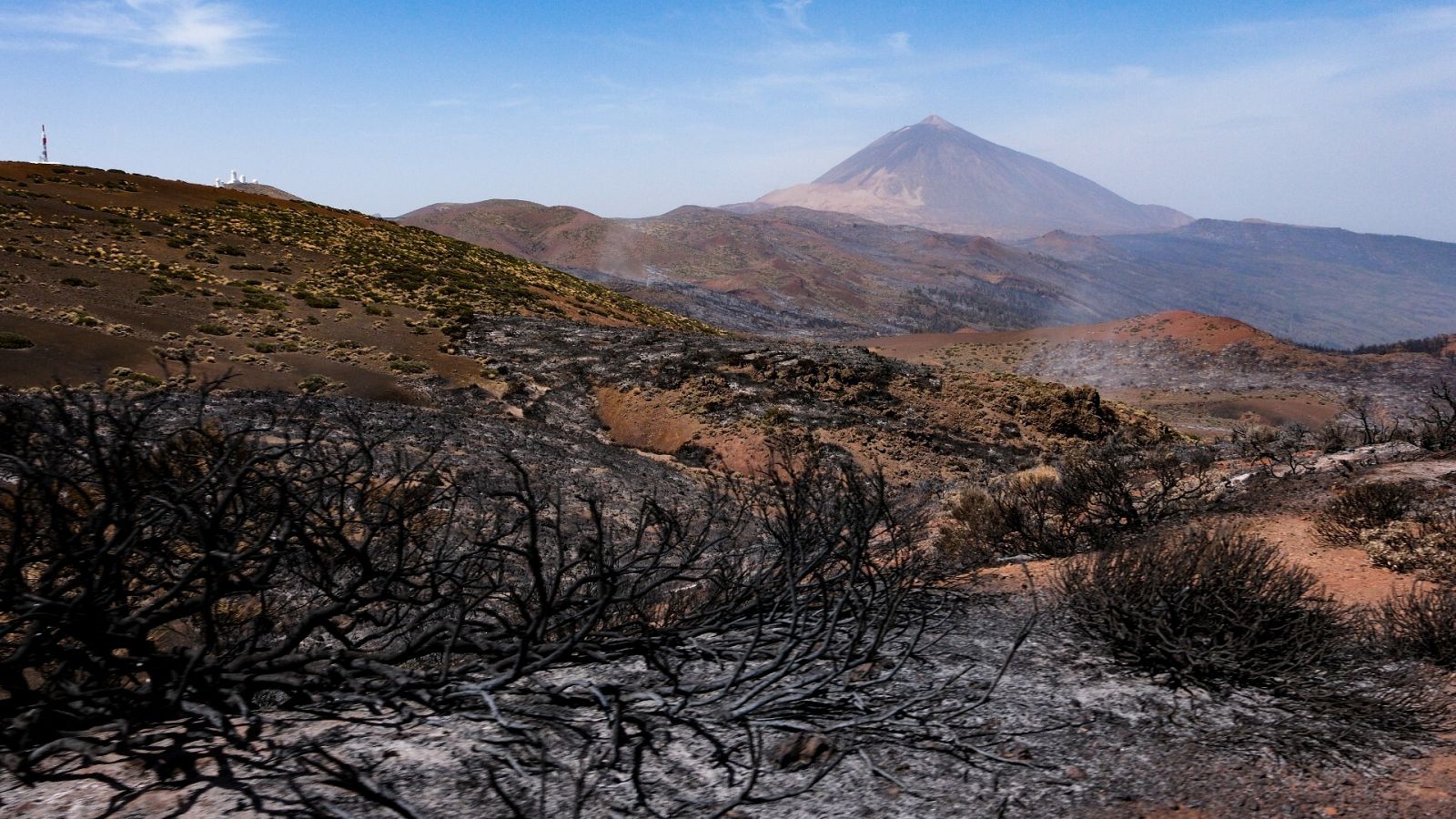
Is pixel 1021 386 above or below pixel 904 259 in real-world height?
below

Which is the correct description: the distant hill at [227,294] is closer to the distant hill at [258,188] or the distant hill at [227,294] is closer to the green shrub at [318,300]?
the green shrub at [318,300]

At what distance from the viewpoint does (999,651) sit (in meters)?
5.75

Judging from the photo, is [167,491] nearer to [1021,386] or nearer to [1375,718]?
[1375,718]

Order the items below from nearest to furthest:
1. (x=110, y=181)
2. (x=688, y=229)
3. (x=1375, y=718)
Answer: (x=1375, y=718) → (x=110, y=181) → (x=688, y=229)

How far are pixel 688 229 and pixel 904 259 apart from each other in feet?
166

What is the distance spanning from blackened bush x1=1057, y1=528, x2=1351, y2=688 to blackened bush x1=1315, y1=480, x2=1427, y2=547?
2.62 m

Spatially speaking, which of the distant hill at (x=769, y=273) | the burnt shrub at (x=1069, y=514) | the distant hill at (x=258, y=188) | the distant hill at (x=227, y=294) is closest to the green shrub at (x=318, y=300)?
the distant hill at (x=227, y=294)

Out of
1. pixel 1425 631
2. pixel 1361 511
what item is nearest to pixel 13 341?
pixel 1425 631

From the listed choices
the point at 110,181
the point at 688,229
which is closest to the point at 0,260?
the point at 110,181

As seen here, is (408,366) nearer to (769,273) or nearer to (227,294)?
(227,294)

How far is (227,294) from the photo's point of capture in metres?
28.0

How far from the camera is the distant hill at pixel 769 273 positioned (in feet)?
322

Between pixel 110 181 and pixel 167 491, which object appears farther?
pixel 110 181

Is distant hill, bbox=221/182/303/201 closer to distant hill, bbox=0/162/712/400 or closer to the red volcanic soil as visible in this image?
distant hill, bbox=0/162/712/400
